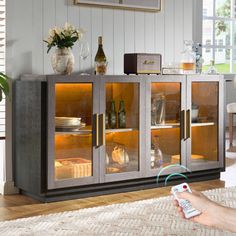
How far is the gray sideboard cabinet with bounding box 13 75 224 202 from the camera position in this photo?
382 cm

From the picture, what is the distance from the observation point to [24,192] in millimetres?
4078

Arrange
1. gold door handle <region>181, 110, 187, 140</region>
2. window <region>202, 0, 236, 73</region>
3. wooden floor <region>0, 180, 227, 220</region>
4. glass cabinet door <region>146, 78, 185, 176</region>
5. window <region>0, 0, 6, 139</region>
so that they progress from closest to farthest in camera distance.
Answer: wooden floor <region>0, 180, 227, 220</region>, window <region>0, 0, 6, 139</region>, glass cabinet door <region>146, 78, 185, 176</region>, gold door handle <region>181, 110, 187, 140</region>, window <region>202, 0, 236, 73</region>

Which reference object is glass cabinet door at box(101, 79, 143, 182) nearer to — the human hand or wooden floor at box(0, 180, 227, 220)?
wooden floor at box(0, 180, 227, 220)

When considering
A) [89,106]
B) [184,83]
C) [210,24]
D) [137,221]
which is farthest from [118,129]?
[210,24]

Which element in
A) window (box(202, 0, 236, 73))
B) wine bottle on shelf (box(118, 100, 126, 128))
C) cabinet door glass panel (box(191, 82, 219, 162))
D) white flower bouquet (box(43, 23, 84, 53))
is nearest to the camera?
white flower bouquet (box(43, 23, 84, 53))

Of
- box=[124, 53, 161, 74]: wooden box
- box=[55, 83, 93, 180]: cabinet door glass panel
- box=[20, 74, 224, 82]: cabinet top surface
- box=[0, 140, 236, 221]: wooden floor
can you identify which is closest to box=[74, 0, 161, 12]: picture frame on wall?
box=[124, 53, 161, 74]: wooden box

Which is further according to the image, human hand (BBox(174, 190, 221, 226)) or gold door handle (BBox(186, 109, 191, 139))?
gold door handle (BBox(186, 109, 191, 139))

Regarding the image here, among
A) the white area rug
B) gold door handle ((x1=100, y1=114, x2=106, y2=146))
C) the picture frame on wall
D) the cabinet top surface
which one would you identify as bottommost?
the white area rug

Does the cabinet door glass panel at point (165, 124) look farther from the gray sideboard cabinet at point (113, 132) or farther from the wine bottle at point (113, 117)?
the wine bottle at point (113, 117)

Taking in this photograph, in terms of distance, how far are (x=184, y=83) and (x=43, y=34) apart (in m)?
1.17

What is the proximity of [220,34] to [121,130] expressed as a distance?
405 centimetres

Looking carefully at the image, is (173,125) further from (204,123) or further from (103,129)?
(103,129)

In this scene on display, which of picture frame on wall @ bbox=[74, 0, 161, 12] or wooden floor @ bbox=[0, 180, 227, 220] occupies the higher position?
picture frame on wall @ bbox=[74, 0, 161, 12]

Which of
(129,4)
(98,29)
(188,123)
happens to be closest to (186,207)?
(188,123)
